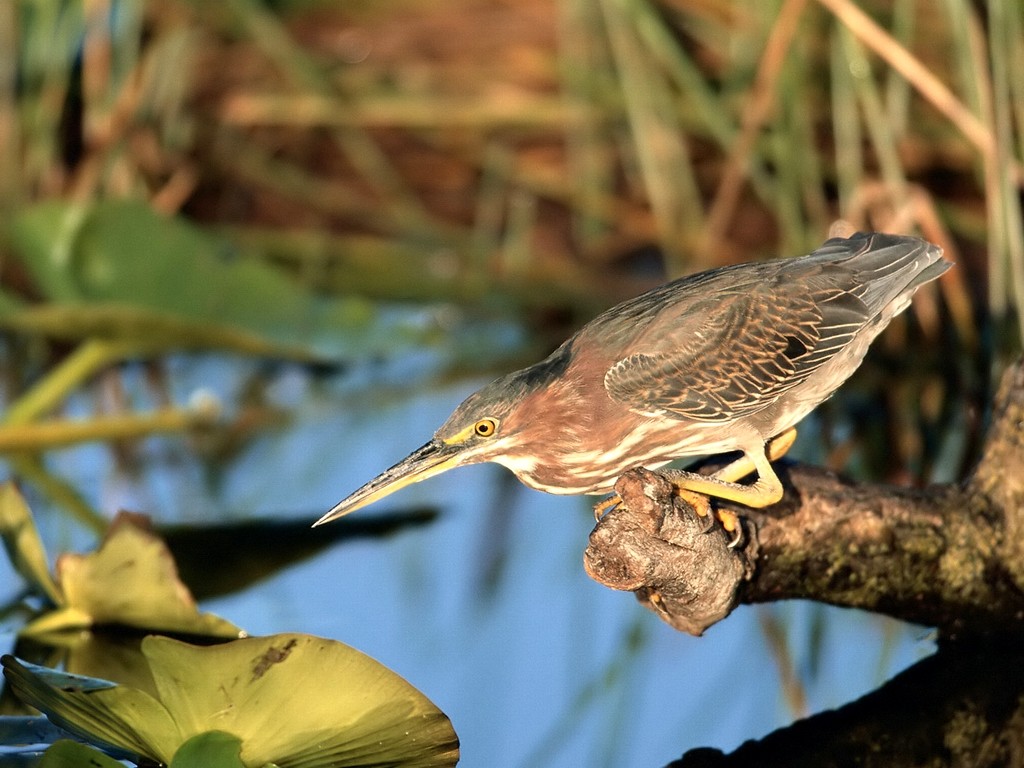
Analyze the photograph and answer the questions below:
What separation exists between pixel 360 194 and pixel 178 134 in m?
1.33

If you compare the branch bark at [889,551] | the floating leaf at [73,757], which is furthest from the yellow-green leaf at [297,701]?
the branch bark at [889,551]

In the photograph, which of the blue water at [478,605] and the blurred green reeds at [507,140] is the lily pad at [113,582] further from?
the blurred green reeds at [507,140]

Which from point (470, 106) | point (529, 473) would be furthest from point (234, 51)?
point (529, 473)

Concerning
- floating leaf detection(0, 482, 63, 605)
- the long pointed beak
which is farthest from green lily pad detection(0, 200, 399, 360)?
the long pointed beak

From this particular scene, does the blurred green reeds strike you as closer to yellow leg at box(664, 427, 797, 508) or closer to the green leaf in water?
yellow leg at box(664, 427, 797, 508)

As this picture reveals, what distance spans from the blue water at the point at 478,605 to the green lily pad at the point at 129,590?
1.59ft

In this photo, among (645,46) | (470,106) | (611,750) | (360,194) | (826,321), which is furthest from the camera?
(360,194)

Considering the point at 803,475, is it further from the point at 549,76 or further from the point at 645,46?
the point at 549,76

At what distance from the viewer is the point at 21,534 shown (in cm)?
→ 439

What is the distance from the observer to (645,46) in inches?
314

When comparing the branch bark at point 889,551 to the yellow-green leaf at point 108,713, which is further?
the branch bark at point 889,551

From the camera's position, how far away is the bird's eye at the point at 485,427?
409 cm

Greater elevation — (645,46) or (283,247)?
(645,46)

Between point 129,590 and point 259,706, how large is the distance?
966mm
